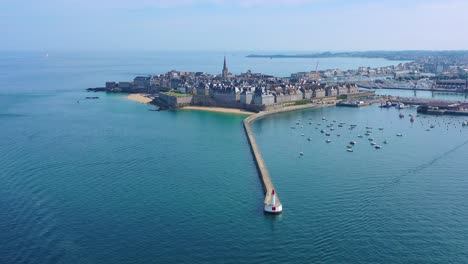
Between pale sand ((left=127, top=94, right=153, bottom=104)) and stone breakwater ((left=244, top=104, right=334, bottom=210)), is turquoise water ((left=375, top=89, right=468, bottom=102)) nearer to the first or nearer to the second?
stone breakwater ((left=244, top=104, right=334, bottom=210))

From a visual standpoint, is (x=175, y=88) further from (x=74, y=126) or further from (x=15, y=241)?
(x=15, y=241)

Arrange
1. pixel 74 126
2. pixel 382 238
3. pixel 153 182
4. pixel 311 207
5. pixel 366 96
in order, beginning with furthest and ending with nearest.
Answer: pixel 366 96, pixel 74 126, pixel 153 182, pixel 311 207, pixel 382 238

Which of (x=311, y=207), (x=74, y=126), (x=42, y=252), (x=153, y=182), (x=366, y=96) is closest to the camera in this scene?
(x=42, y=252)

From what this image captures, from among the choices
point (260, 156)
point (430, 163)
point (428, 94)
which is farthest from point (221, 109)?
point (428, 94)

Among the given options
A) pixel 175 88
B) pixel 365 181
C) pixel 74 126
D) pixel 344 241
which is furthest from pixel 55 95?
pixel 344 241

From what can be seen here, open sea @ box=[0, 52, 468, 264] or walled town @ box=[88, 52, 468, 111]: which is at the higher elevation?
walled town @ box=[88, 52, 468, 111]

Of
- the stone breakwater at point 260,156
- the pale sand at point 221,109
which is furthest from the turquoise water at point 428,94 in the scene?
the pale sand at point 221,109

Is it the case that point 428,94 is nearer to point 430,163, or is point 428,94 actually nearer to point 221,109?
point 221,109

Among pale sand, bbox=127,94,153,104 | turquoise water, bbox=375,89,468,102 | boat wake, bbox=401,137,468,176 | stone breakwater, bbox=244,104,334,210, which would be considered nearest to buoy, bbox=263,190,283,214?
stone breakwater, bbox=244,104,334,210
